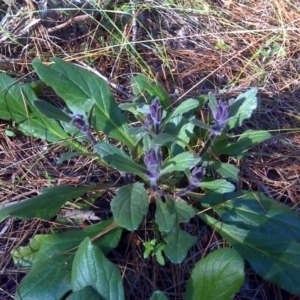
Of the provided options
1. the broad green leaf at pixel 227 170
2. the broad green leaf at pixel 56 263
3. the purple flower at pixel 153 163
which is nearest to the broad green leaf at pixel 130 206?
the purple flower at pixel 153 163

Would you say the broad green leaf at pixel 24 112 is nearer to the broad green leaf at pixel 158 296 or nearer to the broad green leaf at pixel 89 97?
the broad green leaf at pixel 89 97

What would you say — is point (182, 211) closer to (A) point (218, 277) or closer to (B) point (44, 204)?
(A) point (218, 277)

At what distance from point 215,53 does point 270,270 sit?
1193 mm

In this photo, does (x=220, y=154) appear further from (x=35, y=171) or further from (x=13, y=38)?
(x=13, y=38)

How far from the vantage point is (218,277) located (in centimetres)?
152

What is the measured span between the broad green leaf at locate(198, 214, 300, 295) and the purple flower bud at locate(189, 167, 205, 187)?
18 cm

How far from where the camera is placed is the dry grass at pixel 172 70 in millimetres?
1786

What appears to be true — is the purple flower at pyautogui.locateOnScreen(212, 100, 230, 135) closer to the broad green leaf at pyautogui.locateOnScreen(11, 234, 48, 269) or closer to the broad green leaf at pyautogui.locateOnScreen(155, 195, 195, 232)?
the broad green leaf at pyautogui.locateOnScreen(155, 195, 195, 232)

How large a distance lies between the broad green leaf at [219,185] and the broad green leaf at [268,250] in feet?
0.52

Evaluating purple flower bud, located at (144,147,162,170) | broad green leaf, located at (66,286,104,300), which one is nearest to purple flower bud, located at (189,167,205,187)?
purple flower bud, located at (144,147,162,170)

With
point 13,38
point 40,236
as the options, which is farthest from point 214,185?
point 13,38

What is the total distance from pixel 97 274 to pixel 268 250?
1.93ft

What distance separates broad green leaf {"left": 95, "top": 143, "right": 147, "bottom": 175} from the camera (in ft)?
5.38

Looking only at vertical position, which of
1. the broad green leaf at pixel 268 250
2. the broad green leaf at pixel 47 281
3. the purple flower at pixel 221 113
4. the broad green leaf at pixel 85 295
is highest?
the purple flower at pixel 221 113
